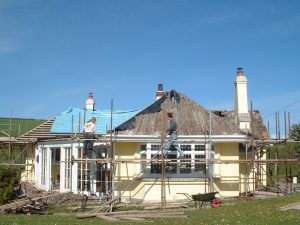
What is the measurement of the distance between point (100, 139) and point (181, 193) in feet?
14.2

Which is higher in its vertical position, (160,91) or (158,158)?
(160,91)

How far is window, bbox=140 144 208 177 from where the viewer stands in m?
22.1

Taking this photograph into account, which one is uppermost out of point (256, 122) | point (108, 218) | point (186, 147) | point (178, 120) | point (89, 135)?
point (256, 122)

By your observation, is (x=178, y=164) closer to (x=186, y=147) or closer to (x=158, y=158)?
(x=186, y=147)

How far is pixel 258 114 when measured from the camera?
2936cm

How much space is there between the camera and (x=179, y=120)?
76.2 feet

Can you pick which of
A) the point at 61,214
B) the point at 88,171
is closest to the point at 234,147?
the point at 88,171

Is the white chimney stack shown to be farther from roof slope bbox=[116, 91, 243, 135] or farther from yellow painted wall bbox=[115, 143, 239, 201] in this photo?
yellow painted wall bbox=[115, 143, 239, 201]

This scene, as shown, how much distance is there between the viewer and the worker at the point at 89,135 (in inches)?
842

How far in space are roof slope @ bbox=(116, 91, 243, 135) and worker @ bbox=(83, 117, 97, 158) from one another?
1288mm

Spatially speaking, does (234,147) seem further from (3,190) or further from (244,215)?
(3,190)

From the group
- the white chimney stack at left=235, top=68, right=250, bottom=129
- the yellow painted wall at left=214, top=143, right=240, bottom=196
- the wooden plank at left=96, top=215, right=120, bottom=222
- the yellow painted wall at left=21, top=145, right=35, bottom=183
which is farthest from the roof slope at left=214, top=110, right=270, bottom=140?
the wooden plank at left=96, top=215, right=120, bottom=222

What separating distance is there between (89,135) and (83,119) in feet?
16.2

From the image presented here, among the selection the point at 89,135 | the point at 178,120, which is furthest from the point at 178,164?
the point at 89,135
